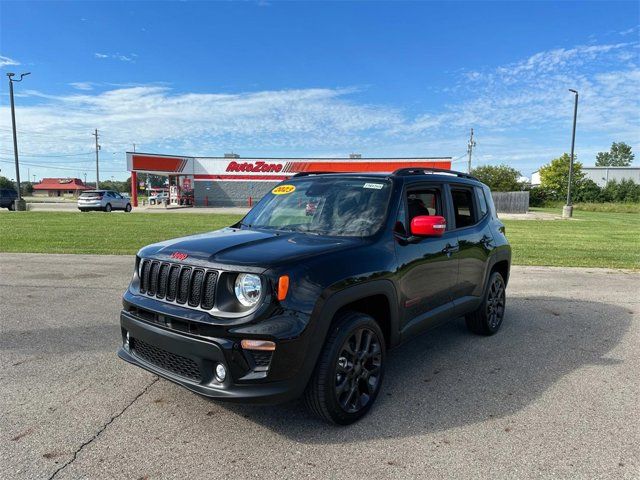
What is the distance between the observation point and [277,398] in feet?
9.61

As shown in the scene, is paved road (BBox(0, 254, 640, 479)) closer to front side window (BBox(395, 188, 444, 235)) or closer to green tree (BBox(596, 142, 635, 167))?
front side window (BBox(395, 188, 444, 235))

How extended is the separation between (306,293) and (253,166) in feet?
152

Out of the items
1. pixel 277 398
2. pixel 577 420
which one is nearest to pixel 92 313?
pixel 277 398

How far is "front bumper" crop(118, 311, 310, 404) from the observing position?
2.89m

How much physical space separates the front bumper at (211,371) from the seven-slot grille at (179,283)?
235 millimetres

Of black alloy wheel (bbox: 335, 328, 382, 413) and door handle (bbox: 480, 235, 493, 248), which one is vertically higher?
door handle (bbox: 480, 235, 493, 248)

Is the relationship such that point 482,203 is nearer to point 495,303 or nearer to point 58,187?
point 495,303

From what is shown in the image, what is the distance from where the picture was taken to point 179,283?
322 centimetres

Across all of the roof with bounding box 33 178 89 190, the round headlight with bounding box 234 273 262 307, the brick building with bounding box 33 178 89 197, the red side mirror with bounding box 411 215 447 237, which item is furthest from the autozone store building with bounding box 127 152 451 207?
the roof with bounding box 33 178 89 190

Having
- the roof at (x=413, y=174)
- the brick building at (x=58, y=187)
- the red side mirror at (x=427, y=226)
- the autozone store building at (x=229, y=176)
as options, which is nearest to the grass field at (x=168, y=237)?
the roof at (x=413, y=174)

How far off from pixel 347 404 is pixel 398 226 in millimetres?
1504

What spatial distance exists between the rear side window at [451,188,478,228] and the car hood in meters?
1.73

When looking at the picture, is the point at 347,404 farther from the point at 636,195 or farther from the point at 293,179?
the point at 636,195

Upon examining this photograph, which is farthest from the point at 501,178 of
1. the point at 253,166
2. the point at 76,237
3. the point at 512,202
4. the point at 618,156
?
the point at 618,156
